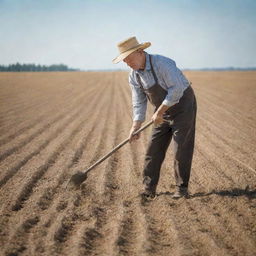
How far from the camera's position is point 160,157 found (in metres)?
3.97

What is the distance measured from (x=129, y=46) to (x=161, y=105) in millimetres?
725

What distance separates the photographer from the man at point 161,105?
3.42 meters

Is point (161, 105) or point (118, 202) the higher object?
point (161, 105)

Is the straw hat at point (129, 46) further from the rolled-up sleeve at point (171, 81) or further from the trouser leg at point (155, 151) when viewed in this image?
the trouser leg at point (155, 151)

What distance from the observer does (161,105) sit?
3.48 m

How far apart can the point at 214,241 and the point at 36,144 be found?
192 inches

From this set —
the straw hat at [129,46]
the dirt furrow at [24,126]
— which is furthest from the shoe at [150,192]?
the dirt furrow at [24,126]

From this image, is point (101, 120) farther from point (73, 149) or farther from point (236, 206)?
point (236, 206)

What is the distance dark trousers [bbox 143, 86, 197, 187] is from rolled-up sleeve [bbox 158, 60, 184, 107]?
24 centimetres

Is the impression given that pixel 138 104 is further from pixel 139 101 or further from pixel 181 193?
pixel 181 193

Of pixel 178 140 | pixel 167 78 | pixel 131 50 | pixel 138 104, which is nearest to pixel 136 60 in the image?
pixel 131 50

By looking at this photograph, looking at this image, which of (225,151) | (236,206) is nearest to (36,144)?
(225,151)

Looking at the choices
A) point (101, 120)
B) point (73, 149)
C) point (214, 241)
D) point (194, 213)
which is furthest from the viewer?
point (101, 120)

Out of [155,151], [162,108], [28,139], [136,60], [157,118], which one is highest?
[136,60]
